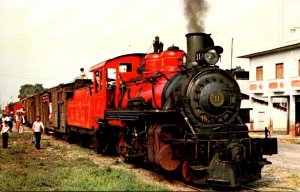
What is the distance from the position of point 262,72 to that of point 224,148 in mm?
26546

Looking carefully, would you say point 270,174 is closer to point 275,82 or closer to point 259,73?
point 275,82

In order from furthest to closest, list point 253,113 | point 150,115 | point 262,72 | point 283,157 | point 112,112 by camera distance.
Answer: point 253,113, point 262,72, point 283,157, point 112,112, point 150,115

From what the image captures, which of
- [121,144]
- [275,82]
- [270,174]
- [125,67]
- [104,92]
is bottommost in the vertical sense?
[270,174]

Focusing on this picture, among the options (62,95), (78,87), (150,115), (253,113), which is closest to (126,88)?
(150,115)

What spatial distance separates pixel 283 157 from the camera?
54.2 feet

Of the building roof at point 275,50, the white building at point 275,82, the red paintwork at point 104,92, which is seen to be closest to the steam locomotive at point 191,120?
the red paintwork at point 104,92

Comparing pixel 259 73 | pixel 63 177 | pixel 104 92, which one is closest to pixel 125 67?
pixel 104 92

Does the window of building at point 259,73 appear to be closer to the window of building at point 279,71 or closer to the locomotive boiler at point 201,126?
the window of building at point 279,71

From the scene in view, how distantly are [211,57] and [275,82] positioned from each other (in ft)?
76.9

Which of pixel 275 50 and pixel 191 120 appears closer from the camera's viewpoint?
pixel 191 120

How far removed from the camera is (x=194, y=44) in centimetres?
1040

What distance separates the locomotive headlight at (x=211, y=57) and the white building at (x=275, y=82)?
69.0 ft

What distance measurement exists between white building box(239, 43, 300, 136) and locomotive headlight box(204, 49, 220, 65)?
2103 cm

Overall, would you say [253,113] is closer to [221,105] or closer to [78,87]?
[78,87]
